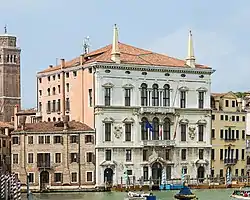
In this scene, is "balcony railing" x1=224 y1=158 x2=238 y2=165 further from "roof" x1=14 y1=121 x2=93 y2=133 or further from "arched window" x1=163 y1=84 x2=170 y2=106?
"roof" x1=14 y1=121 x2=93 y2=133

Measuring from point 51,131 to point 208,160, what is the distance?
A: 35.1 ft

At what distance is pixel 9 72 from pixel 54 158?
32927 mm

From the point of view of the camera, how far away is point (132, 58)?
52.2 metres

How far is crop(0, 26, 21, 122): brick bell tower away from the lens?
263 ft

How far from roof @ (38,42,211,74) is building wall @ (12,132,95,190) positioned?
5.14 meters

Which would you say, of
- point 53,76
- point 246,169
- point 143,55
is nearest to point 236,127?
point 246,169

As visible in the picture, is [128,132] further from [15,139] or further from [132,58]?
[15,139]

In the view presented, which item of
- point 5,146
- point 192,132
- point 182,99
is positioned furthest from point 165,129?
point 5,146

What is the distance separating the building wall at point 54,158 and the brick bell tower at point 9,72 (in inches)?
1190

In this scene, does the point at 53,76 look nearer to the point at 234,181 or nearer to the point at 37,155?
the point at 37,155

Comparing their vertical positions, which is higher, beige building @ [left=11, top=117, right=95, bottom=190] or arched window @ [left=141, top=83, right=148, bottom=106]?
arched window @ [left=141, top=83, right=148, bottom=106]

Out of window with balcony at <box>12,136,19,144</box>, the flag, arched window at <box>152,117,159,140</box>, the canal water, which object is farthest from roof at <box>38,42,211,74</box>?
the canal water

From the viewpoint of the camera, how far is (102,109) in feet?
164

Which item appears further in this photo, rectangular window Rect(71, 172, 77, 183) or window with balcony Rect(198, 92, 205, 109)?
window with balcony Rect(198, 92, 205, 109)
